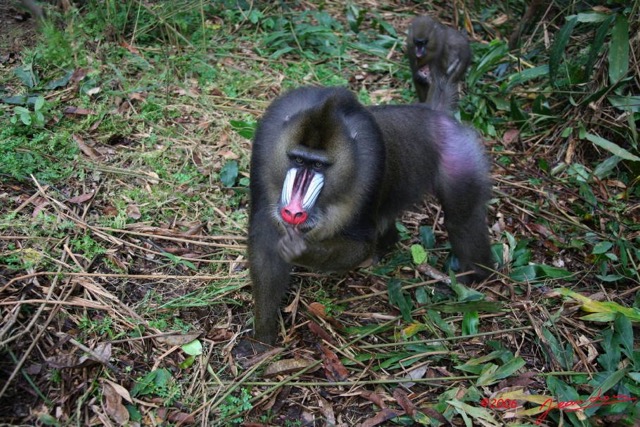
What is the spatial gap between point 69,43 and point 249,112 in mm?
1558

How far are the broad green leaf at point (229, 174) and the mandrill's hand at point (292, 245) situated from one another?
4.38 feet

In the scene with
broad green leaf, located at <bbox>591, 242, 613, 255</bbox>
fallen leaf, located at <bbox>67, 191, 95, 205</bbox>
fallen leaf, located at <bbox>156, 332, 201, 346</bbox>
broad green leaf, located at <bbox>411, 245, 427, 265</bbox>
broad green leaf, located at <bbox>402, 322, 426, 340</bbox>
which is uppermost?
broad green leaf, located at <bbox>591, 242, 613, 255</bbox>

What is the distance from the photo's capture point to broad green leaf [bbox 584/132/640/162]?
15.5 feet

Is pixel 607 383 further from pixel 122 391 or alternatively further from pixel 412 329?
pixel 122 391

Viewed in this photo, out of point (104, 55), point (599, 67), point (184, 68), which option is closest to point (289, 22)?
point (184, 68)

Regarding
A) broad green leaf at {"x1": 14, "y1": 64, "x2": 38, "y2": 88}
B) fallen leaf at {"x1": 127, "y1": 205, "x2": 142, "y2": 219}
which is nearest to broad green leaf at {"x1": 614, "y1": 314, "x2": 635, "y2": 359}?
fallen leaf at {"x1": 127, "y1": 205, "x2": 142, "y2": 219}

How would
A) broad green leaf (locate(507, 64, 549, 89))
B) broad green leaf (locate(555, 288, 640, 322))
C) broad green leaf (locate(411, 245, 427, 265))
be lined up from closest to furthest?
broad green leaf (locate(555, 288, 640, 322)) → broad green leaf (locate(411, 245, 427, 265)) → broad green leaf (locate(507, 64, 549, 89))

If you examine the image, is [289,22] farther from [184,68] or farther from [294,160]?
[294,160]

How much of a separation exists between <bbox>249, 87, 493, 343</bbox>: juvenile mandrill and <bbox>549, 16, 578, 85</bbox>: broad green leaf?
180 centimetres

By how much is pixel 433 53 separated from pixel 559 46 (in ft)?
3.49

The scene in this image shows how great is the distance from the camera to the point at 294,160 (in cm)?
283

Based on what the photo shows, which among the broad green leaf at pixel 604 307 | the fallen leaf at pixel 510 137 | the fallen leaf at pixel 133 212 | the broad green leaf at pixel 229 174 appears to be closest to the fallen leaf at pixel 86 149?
the fallen leaf at pixel 133 212

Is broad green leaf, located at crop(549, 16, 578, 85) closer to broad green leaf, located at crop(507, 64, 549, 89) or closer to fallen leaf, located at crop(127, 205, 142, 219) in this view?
broad green leaf, located at crop(507, 64, 549, 89)

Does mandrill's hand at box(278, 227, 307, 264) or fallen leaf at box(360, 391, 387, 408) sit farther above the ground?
mandrill's hand at box(278, 227, 307, 264)
